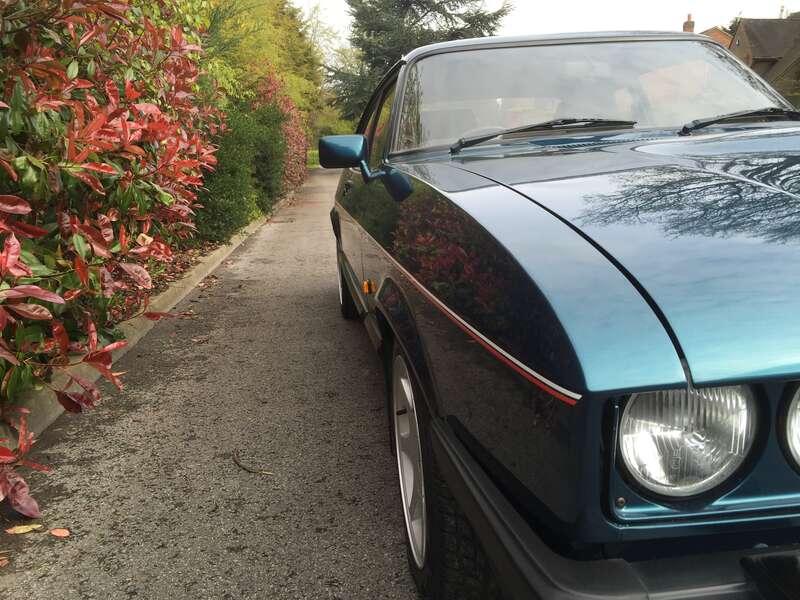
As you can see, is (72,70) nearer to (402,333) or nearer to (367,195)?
(367,195)

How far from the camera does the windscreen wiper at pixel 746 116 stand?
245 cm

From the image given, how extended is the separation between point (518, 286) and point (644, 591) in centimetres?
55

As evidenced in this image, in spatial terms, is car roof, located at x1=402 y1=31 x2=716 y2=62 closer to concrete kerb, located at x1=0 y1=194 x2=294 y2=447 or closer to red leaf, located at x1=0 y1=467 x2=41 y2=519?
red leaf, located at x1=0 y1=467 x2=41 y2=519

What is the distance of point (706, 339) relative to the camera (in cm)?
104

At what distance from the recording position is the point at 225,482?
9.05 feet

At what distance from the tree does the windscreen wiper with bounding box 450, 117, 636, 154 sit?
1034 inches

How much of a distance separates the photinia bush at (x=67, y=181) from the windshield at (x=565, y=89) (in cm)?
124

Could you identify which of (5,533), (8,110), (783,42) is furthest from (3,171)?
(783,42)

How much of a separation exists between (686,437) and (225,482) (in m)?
2.13

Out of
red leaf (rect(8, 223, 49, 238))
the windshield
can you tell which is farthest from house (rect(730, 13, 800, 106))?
red leaf (rect(8, 223, 49, 238))

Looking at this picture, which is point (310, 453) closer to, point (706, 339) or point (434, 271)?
point (434, 271)

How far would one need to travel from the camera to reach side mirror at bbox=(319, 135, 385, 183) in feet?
9.48

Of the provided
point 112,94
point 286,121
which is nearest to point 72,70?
point 112,94

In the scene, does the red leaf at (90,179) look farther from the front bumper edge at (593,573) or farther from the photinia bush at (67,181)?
the front bumper edge at (593,573)
